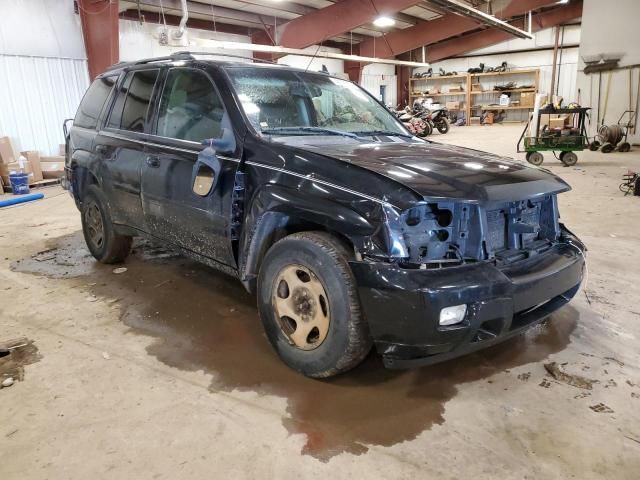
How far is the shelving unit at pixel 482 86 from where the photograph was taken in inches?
856

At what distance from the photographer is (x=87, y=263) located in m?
4.30

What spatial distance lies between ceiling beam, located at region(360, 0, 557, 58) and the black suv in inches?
593

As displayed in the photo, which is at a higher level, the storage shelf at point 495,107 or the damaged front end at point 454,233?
the storage shelf at point 495,107

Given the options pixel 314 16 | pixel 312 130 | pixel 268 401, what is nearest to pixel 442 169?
pixel 312 130

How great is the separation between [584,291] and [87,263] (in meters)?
4.09

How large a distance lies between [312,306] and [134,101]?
223 centimetres

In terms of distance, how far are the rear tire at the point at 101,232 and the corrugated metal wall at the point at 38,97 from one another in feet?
20.2

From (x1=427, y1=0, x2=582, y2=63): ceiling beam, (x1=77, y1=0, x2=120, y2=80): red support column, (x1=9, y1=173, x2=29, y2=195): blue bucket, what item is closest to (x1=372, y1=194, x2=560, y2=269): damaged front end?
(x1=9, y1=173, x2=29, y2=195): blue bucket

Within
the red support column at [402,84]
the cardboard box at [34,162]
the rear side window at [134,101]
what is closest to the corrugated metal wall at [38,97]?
the cardboard box at [34,162]

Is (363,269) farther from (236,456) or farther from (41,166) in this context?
(41,166)

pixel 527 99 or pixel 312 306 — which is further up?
pixel 527 99

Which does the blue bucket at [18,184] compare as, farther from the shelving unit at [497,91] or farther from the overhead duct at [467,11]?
the shelving unit at [497,91]

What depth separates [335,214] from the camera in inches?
84.1

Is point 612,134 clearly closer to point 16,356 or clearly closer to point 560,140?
point 560,140
